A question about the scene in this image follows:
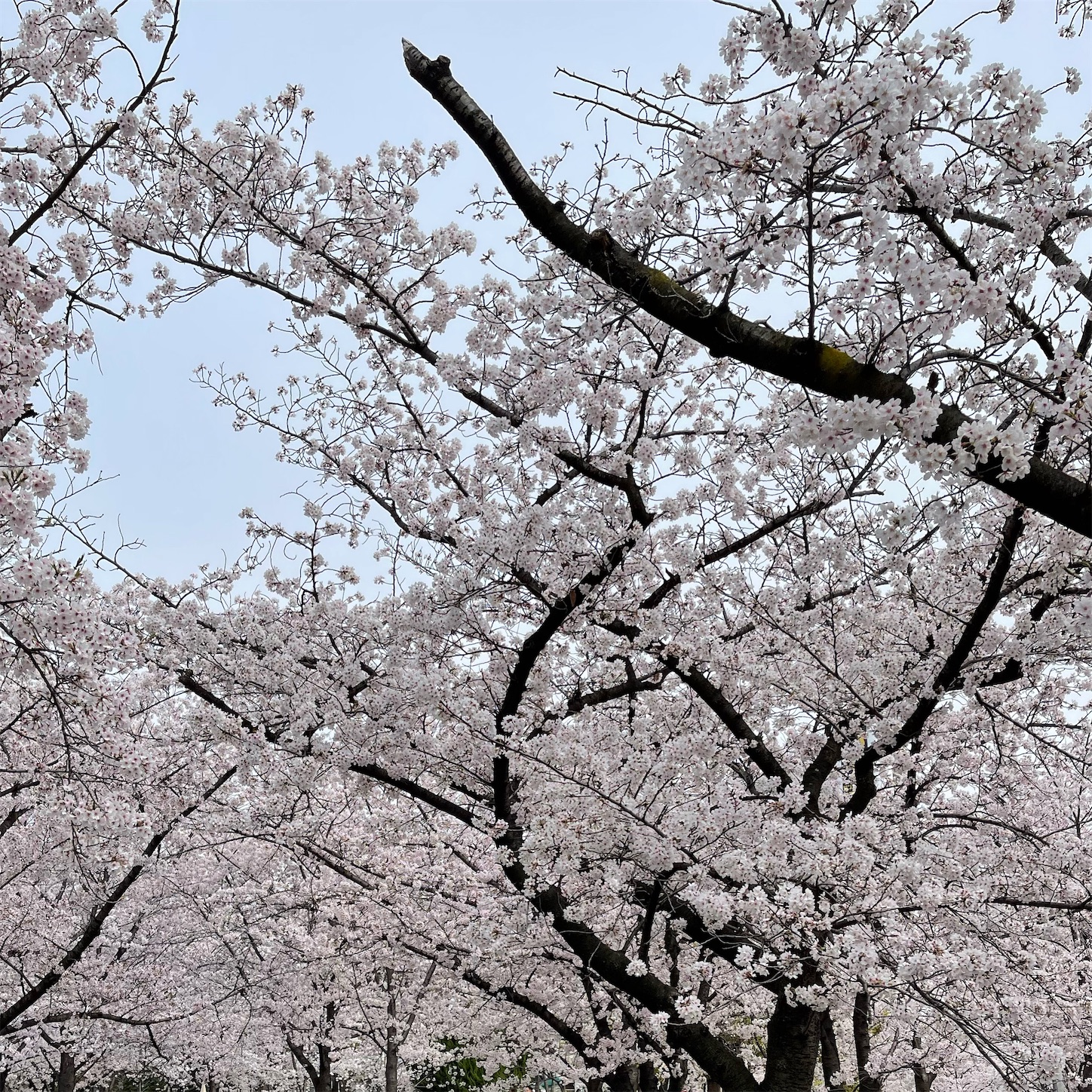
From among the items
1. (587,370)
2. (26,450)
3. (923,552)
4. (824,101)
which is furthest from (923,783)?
(26,450)

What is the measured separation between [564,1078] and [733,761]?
38.8 feet

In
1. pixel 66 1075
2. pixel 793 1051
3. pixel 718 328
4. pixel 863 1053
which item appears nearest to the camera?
pixel 718 328

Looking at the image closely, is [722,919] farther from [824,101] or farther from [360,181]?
[360,181]

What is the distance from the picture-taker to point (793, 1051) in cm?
656

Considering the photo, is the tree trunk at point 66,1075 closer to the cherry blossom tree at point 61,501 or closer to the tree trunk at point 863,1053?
the cherry blossom tree at point 61,501

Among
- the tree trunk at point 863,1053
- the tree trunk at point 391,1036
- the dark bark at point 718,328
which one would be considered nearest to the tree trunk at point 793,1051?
the tree trunk at point 863,1053

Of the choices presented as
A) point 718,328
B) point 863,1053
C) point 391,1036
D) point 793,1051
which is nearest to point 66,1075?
point 391,1036

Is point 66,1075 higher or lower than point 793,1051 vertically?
lower

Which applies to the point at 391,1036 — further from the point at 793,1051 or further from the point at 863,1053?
the point at 793,1051

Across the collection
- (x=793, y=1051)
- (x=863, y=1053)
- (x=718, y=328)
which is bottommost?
(x=793, y=1051)

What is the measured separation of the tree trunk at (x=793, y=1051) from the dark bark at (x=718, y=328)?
4835 millimetres

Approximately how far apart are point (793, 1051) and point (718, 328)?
5.85 m

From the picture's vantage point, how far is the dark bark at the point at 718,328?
3.13 meters

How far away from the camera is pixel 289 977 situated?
15055mm
